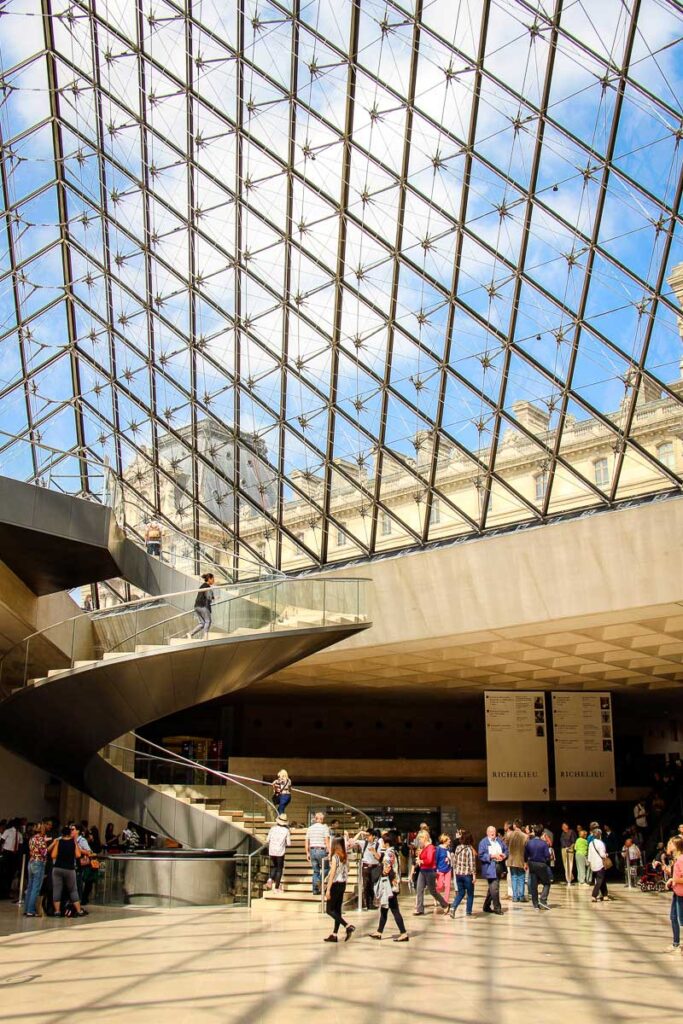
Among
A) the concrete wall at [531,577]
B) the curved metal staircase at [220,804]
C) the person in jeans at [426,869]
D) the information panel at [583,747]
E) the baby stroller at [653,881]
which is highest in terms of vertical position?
the concrete wall at [531,577]

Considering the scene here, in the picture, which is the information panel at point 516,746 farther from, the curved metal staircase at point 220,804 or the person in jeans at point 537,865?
the person in jeans at point 537,865

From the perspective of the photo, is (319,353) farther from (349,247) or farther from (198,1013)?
(198,1013)

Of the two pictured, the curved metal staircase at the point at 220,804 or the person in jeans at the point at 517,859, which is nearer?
the person in jeans at the point at 517,859

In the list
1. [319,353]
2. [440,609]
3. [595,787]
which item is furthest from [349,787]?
[319,353]

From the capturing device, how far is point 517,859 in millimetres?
17797

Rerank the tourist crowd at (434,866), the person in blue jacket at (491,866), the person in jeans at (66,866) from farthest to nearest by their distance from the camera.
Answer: the person in blue jacket at (491,866) → the person in jeans at (66,866) → the tourist crowd at (434,866)

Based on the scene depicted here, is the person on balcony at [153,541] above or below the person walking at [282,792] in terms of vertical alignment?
above

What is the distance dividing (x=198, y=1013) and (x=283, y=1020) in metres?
0.70

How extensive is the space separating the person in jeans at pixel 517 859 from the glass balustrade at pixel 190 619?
518 cm

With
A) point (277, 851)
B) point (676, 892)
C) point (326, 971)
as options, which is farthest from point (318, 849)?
point (326, 971)

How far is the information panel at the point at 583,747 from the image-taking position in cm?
3027

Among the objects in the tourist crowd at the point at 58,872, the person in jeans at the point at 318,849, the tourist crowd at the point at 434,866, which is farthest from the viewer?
the person in jeans at the point at 318,849

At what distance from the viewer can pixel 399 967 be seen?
31.5 feet

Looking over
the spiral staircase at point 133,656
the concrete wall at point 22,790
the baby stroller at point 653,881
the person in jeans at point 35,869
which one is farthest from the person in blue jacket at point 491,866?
the concrete wall at point 22,790
